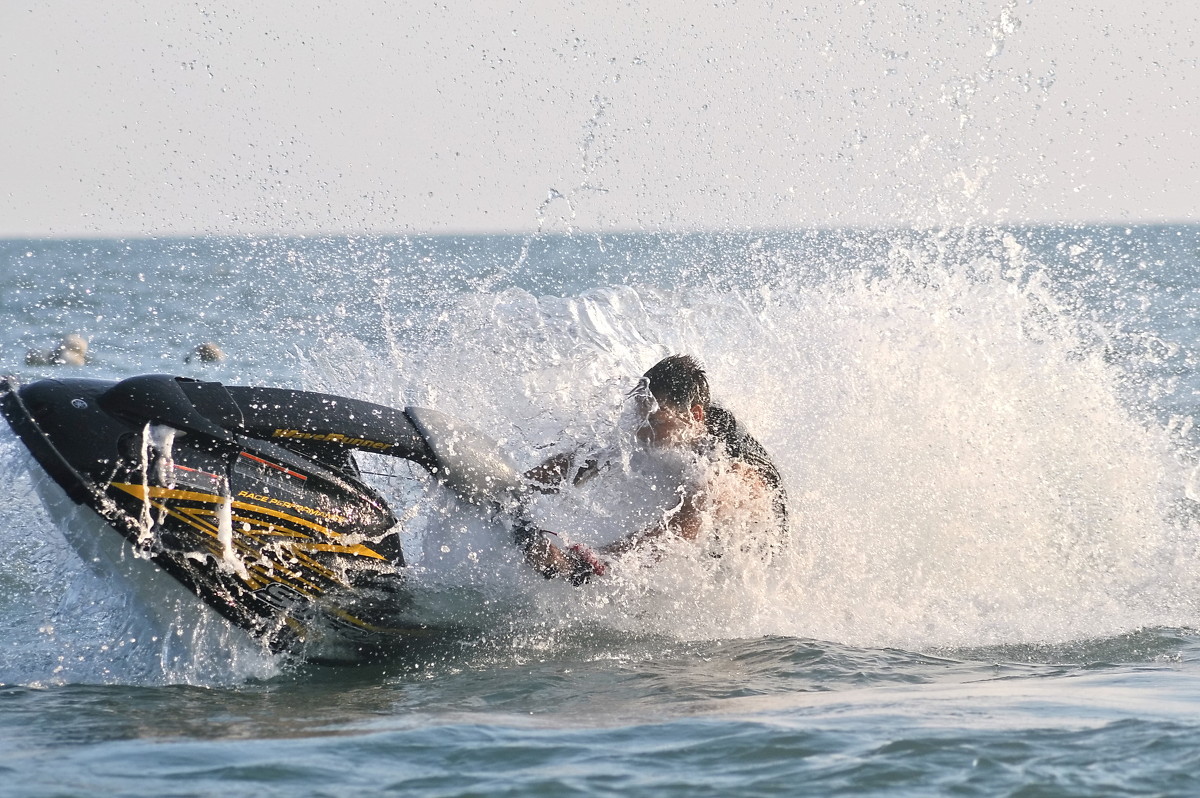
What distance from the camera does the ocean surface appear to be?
3.53 m

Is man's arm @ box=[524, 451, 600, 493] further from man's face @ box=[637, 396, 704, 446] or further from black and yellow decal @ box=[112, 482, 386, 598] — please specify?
black and yellow decal @ box=[112, 482, 386, 598]

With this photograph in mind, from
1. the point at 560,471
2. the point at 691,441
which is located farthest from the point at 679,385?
the point at 560,471

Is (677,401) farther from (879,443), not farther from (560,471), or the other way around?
(879,443)

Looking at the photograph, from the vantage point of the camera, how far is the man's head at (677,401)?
5.47m

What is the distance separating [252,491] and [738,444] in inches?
81.1

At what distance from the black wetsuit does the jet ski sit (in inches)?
38.5

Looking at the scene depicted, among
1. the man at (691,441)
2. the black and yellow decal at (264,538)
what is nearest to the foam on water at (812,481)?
the man at (691,441)

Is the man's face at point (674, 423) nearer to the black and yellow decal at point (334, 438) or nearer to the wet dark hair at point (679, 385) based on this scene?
the wet dark hair at point (679, 385)

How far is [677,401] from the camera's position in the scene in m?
5.48

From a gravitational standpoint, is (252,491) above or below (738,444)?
below

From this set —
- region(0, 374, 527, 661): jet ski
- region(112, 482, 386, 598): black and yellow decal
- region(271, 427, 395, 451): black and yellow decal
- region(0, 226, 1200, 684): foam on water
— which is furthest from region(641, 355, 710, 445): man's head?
region(112, 482, 386, 598): black and yellow decal

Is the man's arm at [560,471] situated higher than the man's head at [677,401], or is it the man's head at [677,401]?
the man's head at [677,401]

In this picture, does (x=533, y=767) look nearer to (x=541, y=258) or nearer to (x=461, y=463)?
(x=461, y=463)

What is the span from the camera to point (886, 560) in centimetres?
643
